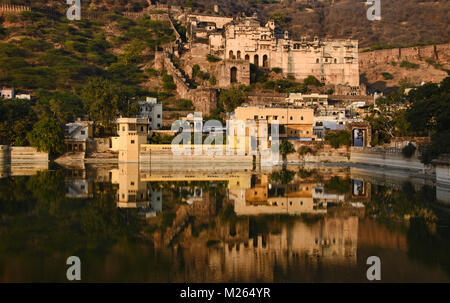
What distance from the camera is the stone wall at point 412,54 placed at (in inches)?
3253

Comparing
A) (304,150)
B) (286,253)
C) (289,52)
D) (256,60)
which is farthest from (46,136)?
(289,52)

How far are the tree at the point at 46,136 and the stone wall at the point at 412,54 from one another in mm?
59202

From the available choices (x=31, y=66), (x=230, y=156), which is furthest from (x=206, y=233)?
(x=31, y=66)

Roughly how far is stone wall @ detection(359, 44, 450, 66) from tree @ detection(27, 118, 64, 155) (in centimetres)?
5920

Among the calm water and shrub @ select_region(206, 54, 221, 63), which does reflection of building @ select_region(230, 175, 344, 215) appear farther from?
shrub @ select_region(206, 54, 221, 63)

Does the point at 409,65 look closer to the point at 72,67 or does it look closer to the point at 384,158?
the point at 384,158

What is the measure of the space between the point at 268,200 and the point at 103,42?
63.0 meters

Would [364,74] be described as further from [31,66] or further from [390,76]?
[31,66]

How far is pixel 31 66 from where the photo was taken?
6525cm

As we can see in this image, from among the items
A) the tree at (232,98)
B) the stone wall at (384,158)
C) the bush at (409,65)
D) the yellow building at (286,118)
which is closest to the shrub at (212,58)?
the tree at (232,98)

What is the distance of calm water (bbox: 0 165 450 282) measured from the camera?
11305 millimetres

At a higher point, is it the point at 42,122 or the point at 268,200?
the point at 42,122

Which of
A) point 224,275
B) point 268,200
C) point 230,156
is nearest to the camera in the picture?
point 224,275
